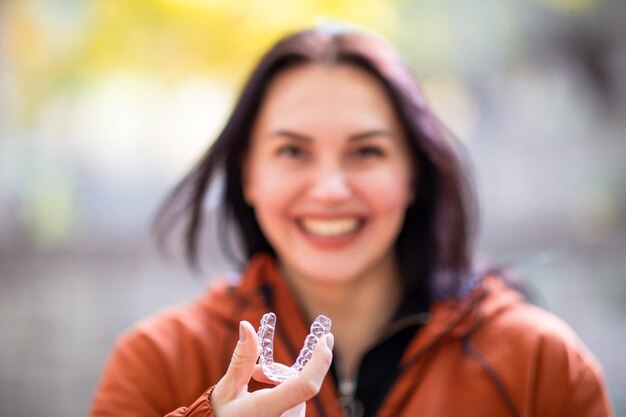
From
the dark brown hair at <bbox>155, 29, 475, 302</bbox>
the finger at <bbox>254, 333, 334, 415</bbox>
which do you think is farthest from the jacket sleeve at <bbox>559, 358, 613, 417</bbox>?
the finger at <bbox>254, 333, 334, 415</bbox>

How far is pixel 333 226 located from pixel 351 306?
0.23m

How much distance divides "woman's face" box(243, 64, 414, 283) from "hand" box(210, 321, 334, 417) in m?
0.59

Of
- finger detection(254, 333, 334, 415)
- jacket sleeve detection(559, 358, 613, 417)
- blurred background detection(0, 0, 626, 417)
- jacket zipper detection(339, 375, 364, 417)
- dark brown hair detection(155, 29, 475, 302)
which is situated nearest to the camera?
finger detection(254, 333, 334, 415)

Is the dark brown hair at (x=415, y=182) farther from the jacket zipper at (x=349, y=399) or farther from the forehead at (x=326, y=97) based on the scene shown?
the jacket zipper at (x=349, y=399)

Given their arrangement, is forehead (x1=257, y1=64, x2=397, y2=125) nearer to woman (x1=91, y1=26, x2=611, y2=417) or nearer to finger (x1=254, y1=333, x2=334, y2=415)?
woman (x1=91, y1=26, x2=611, y2=417)

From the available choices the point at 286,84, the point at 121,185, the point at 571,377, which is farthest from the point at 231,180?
the point at 121,185

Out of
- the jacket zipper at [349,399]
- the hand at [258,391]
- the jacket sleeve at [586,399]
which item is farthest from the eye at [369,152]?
the hand at [258,391]

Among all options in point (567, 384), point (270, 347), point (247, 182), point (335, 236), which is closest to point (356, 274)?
point (335, 236)

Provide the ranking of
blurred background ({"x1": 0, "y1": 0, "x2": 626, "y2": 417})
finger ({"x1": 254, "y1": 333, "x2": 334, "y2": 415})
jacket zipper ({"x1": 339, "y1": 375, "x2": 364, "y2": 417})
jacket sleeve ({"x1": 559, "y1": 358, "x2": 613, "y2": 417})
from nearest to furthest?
finger ({"x1": 254, "y1": 333, "x2": 334, "y2": 415}), jacket sleeve ({"x1": 559, "y1": 358, "x2": 613, "y2": 417}), jacket zipper ({"x1": 339, "y1": 375, "x2": 364, "y2": 417}), blurred background ({"x1": 0, "y1": 0, "x2": 626, "y2": 417})

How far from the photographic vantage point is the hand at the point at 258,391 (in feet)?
2.92

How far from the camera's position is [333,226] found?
1496mm

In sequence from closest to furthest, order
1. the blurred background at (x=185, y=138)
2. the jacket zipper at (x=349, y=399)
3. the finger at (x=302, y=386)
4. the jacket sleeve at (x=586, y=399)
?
1. the finger at (x=302, y=386)
2. the jacket sleeve at (x=586, y=399)
3. the jacket zipper at (x=349, y=399)
4. the blurred background at (x=185, y=138)

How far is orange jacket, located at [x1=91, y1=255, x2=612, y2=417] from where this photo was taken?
1385 mm

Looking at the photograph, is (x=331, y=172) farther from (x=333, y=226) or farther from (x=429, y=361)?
(x=429, y=361)
